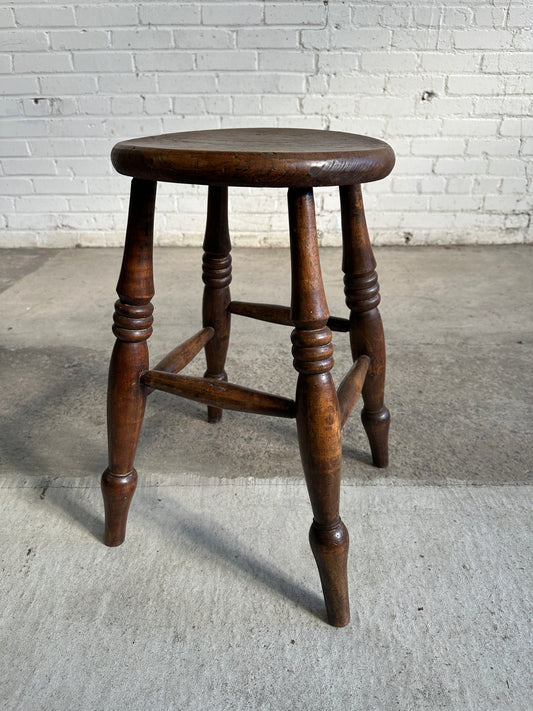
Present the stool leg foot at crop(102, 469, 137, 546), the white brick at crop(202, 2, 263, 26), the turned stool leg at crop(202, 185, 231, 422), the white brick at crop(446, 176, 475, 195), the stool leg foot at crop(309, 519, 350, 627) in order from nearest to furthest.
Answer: the stool leg foot at crop(309, 519, 350, 627), the stool leg foot at crop(102, 469, 137, 546), the turned stool leg at crop(202, 185, 231, 422), the white brick at crop(202, 2, 263, 26), the white brick at crop(446, 176, 475, 195)

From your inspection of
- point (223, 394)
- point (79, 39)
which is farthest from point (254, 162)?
point (79, 39)

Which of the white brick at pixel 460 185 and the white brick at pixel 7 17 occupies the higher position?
the white brick at pixel 7 17

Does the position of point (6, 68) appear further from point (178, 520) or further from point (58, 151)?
point (178, 520)

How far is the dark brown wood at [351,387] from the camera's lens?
99 centimetres

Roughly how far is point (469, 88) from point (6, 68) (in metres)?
2.22

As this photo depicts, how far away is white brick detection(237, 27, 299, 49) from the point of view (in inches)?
109

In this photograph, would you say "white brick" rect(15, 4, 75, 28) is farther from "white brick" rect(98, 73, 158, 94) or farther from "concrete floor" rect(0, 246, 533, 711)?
"concrete floor" rect(0, 246, 533, 711)

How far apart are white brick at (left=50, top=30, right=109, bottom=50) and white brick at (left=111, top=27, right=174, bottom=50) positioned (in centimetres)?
5

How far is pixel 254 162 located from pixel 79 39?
2.50 metres

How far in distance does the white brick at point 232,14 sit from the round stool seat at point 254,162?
2139 mm

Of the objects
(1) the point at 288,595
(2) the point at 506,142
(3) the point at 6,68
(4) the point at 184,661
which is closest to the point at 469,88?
(2) the point at 506,142

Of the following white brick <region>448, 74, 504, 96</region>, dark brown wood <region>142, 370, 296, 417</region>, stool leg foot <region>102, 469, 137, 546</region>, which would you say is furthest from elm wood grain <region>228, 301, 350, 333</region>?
white brick <region>448, 74, 504, 96</region>

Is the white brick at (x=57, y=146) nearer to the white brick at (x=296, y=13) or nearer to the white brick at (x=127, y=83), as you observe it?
the white brick at (x=127, y=83)

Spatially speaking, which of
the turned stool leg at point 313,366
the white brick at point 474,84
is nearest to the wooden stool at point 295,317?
the turned stool leg at point 313,366
